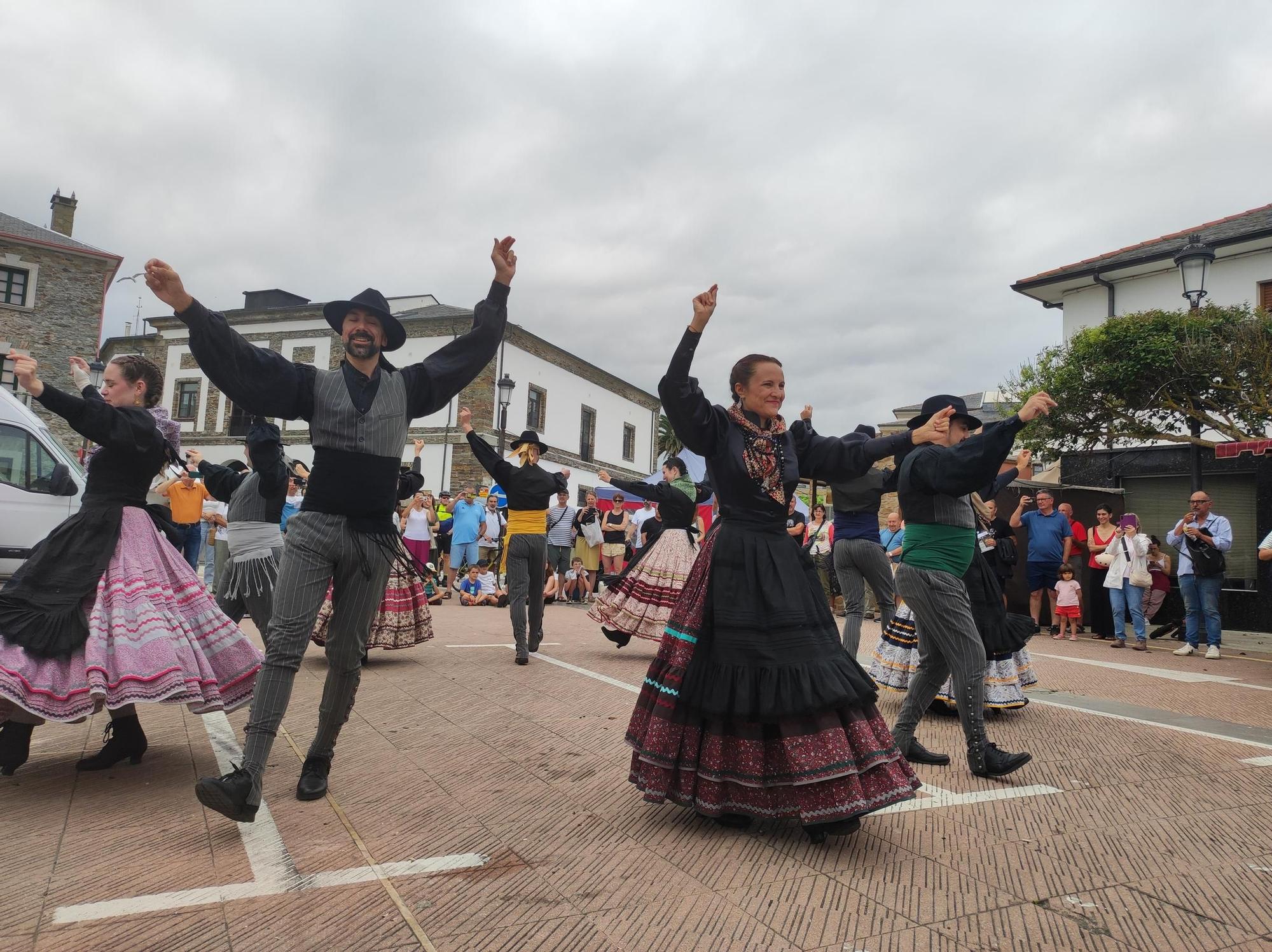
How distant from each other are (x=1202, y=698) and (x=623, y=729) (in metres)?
5.27

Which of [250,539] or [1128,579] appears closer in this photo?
[250,539]

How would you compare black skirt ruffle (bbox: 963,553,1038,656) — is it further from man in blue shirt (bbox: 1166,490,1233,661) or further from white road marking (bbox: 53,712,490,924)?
man in blue shirt (bbox: 1166,490,1233,661)

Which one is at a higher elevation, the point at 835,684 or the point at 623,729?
the point at 835,684

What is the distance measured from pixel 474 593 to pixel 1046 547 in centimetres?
923

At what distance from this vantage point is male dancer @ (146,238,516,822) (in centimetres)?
363

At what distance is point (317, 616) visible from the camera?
3.79 meters

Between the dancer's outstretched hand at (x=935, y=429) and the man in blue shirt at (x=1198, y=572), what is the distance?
8.22 metres

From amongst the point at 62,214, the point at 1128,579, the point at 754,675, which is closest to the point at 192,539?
the point at 754,675

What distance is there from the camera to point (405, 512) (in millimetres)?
16344

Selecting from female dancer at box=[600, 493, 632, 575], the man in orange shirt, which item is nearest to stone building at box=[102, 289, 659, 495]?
female dancer at box=[600, 493, 632, 575]

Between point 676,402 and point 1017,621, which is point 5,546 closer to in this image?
point 676,402

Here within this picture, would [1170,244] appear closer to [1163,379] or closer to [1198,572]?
[1163,379]

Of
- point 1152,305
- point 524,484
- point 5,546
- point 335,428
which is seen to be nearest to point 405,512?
point 5,546

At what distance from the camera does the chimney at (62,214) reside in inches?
1531
